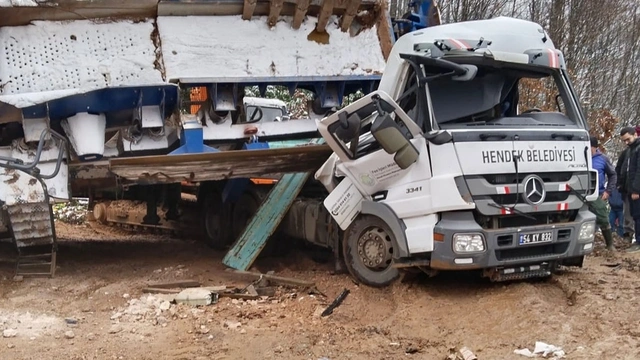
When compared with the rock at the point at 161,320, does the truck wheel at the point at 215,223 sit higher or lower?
lower

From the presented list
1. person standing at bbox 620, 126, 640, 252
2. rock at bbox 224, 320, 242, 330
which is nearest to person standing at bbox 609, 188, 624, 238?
person standing at bbox 620, 126, 640, 252

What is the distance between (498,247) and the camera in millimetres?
5594

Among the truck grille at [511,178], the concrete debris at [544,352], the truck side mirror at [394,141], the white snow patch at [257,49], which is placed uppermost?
the white snow patch at [257,49]

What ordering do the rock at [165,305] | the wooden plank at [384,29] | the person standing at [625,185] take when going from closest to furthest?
1. the rock at [165,305]
2. the wooden plank at [384,29]
3. the person standing at [625,185]

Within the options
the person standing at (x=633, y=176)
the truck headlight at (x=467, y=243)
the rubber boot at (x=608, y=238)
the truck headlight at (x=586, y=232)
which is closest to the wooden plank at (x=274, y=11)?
the truck headlight at (x=467, y=243)

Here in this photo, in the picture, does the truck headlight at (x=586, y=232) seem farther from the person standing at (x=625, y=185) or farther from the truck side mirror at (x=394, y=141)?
the person standing at (x=625, y=185)

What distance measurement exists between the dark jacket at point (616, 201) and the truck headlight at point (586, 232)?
348cm

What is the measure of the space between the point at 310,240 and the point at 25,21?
11.7 ft

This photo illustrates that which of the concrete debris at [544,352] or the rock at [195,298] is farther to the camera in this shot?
the rock at [195,298]

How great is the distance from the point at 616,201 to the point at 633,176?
3.31 feet

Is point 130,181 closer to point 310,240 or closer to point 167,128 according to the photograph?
point 167,128

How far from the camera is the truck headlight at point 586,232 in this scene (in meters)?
6.07

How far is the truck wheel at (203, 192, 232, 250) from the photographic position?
30.5ft

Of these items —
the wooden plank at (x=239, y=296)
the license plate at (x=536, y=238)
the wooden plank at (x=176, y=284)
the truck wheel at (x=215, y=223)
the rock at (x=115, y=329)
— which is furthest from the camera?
the truck wheel at (x=215, y=223)
